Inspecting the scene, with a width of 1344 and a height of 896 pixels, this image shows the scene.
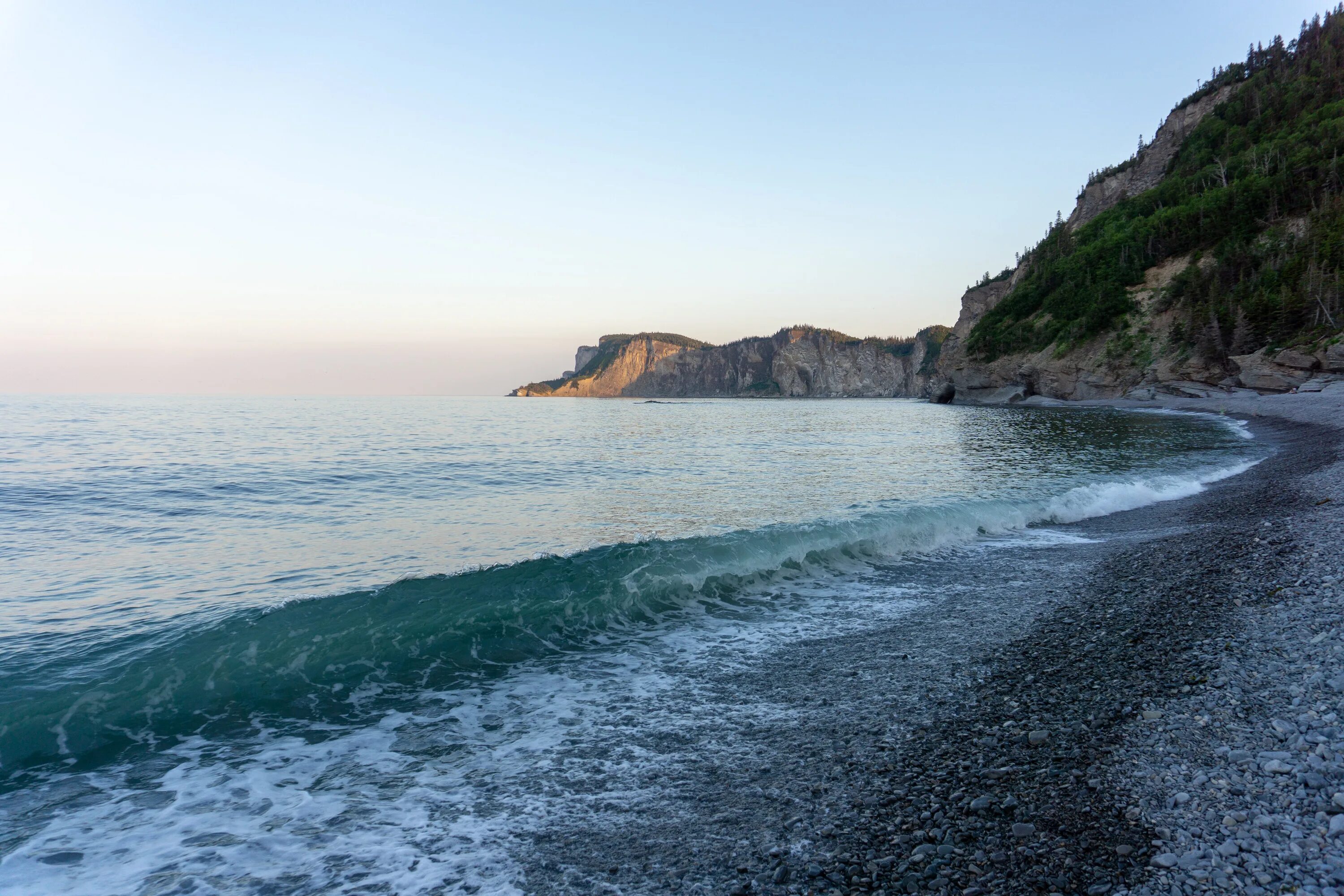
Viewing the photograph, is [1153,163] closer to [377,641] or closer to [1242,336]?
[1242,336]

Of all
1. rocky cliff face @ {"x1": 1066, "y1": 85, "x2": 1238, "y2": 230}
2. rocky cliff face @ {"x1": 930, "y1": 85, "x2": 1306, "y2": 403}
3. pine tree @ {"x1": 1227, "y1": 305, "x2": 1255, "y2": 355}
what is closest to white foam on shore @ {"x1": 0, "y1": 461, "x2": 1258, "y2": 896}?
A: rocky cliff face @ {"x1": 930, "y1": 85, "x2": 1306, "y2": 403}

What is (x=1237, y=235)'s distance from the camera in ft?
198

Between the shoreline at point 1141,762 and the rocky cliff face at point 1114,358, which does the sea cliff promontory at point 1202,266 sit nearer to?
the rocky cliff face at point 1114,358

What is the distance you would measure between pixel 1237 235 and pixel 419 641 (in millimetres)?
81947

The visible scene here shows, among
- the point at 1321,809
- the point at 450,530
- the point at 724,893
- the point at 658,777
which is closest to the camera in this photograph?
the point at 1321,809

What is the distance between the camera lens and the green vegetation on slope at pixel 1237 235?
1991 inches

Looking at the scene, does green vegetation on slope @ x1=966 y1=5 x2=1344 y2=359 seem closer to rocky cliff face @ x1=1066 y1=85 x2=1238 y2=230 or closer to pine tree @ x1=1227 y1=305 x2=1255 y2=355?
pine tree @ x1=1227 y1=305 x2=1255 y2=355

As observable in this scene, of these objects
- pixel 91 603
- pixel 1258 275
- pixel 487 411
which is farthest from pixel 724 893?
pixel 487 411

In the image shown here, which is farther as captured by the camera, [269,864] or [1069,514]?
[1069,514]

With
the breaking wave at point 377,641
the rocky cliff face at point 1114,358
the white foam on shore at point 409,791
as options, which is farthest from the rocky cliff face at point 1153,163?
the white foam on shore at point 409,791

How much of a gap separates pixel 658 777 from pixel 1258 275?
7302 centimetres

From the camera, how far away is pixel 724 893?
11.0ft

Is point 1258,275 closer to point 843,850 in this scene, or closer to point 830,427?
point 830,427

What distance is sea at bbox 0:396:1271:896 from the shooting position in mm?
4160
